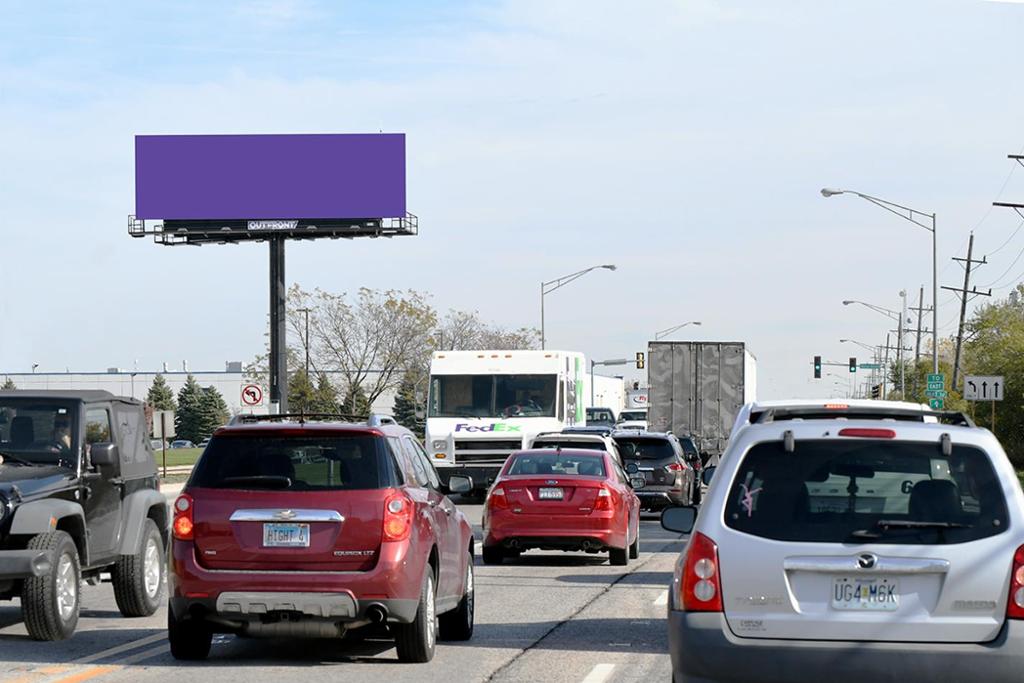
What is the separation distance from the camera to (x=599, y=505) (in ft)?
63.8

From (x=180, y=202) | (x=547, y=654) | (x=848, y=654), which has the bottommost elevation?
(x=547, y=654)

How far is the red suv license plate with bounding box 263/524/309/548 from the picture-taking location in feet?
34.9

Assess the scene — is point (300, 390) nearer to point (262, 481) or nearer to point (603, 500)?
Result: point (603, 500)

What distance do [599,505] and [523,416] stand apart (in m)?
14.5

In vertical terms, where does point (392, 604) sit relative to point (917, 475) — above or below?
below

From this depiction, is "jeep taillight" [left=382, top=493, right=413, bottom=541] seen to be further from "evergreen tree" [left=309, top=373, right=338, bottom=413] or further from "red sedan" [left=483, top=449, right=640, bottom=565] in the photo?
"evergreen tree" [left=309, top=373, right=338, bottom=413]

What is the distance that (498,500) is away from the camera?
19578mm

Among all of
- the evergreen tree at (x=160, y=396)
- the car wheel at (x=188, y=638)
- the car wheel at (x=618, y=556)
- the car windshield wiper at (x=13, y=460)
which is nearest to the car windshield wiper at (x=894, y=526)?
the car wheel at (x=188, y=638)

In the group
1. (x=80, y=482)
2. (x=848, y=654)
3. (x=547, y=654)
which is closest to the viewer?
(x=848, y=654)

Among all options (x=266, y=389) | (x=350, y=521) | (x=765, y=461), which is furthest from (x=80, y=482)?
(x=266, y=389)

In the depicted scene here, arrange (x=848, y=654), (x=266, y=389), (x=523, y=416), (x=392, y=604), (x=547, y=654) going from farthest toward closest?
(x=266, y=389) → (x=523, y=416) → (x=547, y=654) → (x=392, y=604) → (x=848, y=654)

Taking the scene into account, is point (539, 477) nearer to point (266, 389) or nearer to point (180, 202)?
point (180, 202)

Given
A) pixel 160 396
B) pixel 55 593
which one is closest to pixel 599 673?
pixel 55 593

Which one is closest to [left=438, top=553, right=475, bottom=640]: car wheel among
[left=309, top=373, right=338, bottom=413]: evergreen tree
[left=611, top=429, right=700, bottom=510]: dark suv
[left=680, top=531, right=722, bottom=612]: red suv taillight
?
[left=680, top=531, right=722, bottom=612]: red suv taillight
